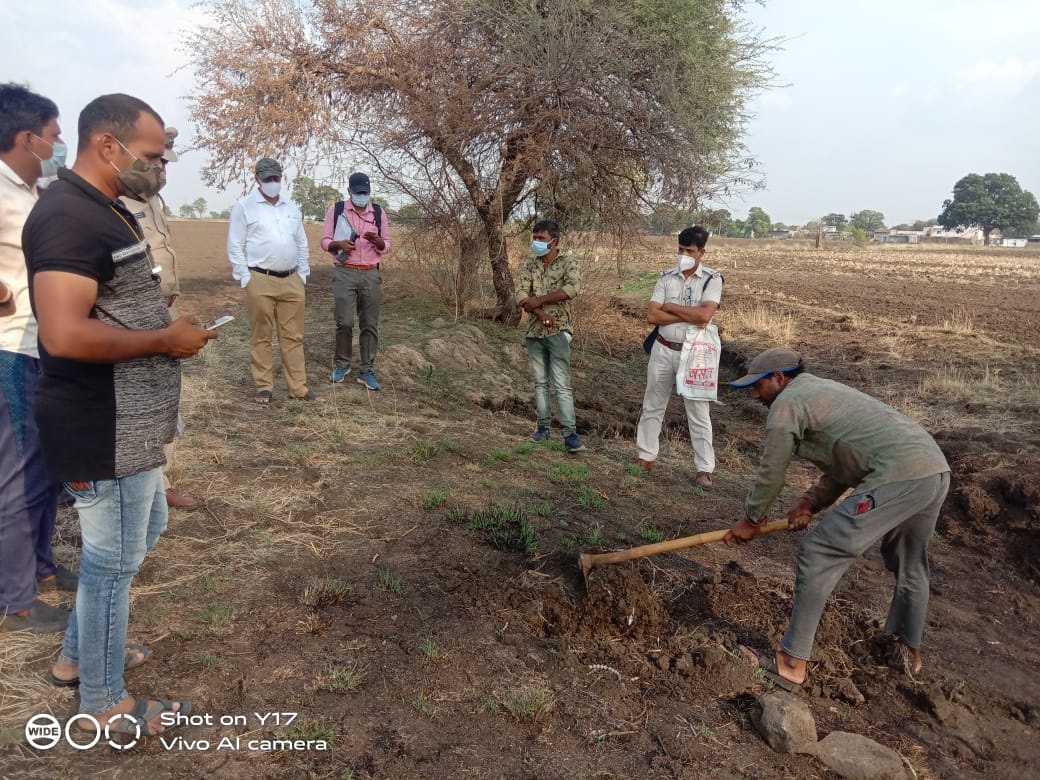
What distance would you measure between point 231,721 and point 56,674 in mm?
724

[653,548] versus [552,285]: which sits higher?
[552,285]

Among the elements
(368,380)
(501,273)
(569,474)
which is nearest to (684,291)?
(569,474)

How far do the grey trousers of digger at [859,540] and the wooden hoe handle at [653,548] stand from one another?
0.31 meters

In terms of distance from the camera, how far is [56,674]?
8.98ft

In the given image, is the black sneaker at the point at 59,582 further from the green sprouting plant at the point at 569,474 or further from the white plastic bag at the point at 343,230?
the white plastic bag at the point at 343,230

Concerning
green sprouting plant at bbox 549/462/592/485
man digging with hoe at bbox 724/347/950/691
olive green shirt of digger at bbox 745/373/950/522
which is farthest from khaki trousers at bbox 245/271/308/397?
olive green shirt of digger at bbox 745/373/950/522

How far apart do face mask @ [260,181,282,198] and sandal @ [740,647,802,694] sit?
5.25m

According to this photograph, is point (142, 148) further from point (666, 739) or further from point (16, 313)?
point (666, 739)

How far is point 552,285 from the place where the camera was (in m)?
6.05

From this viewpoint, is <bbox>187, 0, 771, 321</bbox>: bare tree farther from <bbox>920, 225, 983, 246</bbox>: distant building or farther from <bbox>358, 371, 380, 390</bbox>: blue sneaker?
<bbox>920, 225, 983, 246</bbox>: distant building

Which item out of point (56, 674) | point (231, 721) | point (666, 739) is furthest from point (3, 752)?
point (666, 739)

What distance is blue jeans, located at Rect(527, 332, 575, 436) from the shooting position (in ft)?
19.9

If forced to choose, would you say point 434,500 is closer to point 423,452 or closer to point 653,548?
point 423,452

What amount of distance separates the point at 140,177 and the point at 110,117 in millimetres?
195
